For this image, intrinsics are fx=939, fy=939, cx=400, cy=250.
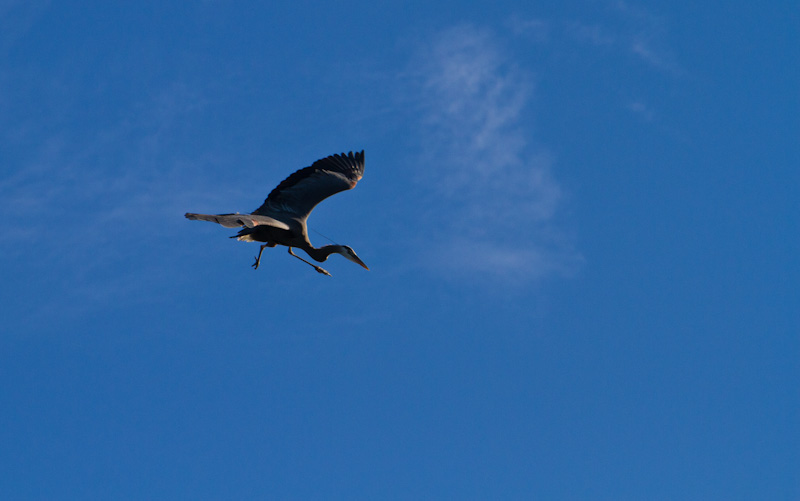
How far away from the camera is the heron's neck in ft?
103

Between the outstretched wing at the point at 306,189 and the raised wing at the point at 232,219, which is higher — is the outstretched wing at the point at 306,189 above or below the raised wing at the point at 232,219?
above

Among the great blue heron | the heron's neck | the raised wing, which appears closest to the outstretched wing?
the great blue heron

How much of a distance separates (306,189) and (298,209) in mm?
889

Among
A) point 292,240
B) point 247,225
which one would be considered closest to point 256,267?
point 292,240

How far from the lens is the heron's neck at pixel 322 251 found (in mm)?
31359

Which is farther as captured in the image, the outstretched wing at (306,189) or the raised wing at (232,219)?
the outstretched wing at (306,189)

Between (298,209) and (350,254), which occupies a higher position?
(298,209)

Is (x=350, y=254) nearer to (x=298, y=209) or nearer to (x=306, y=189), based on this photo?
(x=298, y=209)

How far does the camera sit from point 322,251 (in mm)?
31375

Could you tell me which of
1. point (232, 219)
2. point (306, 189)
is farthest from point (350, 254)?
point (232, 219)

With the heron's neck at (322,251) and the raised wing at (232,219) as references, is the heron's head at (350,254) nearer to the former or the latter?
the heron's neck at (322,251)

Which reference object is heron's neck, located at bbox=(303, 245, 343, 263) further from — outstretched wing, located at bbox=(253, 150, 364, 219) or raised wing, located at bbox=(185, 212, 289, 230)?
raised wing, located at bbox=(185, 212, 289, 230)

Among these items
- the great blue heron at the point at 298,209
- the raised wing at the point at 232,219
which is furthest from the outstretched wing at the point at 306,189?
the raised wing at the point at 232,219

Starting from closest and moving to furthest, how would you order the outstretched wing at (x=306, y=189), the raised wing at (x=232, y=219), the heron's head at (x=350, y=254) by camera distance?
the raised wing at (x=232, y=219) < the heron's head at (x=350, y=254) < the outstretched wing at (x=306, y=189)
